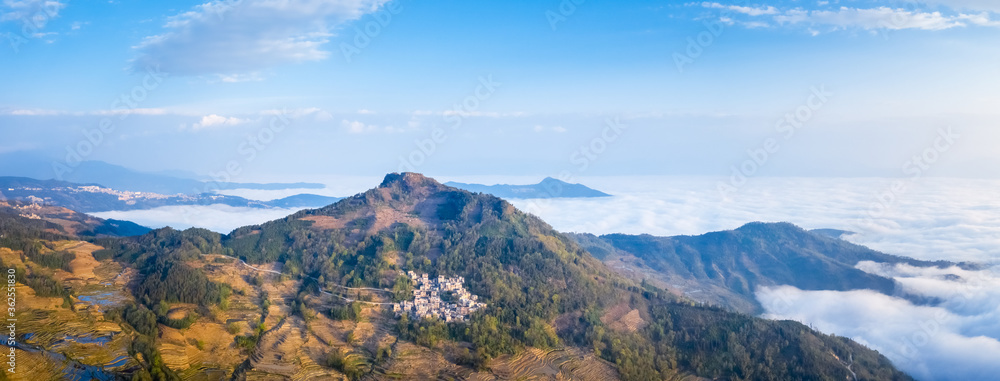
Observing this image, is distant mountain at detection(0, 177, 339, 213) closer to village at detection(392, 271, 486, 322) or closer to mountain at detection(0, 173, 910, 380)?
mountain at detection(0, 173, 910, 380)

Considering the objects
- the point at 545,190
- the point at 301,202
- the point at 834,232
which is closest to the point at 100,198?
the point at 301,202

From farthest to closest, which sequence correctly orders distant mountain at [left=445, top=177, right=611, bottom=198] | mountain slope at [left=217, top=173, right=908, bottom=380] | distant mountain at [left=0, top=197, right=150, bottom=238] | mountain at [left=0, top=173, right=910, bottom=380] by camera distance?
distant mountain at [left=445, top=177, right=611, bottom=198] → distant mountain at [left=0, top=197, right=150, bottom=238] → mountain slope at [left=217, top=173, right=908, bottom=380] → mountain at [left=0, top=173, right=910, bottom=380]

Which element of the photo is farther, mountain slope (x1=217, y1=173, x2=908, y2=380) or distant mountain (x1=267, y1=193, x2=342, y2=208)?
distant mountain (x1=267, y1=193, x2=342, y2=208)

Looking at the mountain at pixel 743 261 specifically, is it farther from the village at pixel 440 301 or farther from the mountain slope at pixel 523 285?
the village at pixel 440 301

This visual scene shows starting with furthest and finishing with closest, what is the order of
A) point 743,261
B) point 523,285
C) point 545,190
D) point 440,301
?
1. point 545,190
2. point 743,261
3. point 523,285
4. point 440,301

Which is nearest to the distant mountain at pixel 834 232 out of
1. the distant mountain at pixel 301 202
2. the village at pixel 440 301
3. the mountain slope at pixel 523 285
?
the mountain slope at pixel 523 285

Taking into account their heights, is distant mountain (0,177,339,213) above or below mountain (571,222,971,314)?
above

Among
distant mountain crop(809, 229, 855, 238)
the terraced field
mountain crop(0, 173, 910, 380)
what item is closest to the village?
mountain crop(0, 173, 910, 380)

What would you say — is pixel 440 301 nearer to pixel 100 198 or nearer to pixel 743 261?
pixel 743 261
